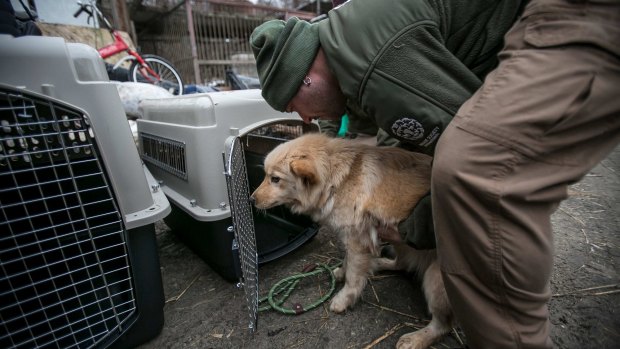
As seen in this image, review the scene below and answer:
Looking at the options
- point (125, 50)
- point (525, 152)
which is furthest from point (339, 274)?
point (125, 50)

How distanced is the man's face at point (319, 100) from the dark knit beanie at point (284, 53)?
0.07 meters

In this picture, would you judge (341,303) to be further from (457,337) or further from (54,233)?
(54,233)

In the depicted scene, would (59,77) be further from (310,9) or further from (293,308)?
(310,9)

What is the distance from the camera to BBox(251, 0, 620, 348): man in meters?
0.84

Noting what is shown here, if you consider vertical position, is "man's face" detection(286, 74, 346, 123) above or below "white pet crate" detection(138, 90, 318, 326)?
above

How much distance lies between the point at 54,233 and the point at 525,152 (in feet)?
5.50

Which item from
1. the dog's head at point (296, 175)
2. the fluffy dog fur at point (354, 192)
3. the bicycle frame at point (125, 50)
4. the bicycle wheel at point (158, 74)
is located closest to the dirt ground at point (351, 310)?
the fluffy dog fur at point (354, 192)

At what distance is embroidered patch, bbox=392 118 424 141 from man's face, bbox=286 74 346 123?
1.29ft

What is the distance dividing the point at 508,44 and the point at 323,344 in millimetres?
1495

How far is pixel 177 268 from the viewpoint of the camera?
82.9 inches

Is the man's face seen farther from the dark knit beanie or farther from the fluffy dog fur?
the fluffy dog fur

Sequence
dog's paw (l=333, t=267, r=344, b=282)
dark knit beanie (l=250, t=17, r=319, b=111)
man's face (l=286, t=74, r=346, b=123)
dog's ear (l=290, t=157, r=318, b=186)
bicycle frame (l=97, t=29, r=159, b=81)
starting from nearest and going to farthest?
dark knit beanie (l=250, t=17, r=319, b=111)
man's face (l=286, t=74, r=346, b=123)
dog's ear (l=290, t=157, r=318, b=186)
dog's paw (l=333, t=267, r=344, b=282)
bicycle frame (l=97, t=29, r=159, b=81)

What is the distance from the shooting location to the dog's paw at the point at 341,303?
1672 millimetres

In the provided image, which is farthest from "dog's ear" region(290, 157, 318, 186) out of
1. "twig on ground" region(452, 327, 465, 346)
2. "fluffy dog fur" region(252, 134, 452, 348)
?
"twig on ground" region(452, 327, 465, 346)
